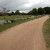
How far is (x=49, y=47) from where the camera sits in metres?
6.55

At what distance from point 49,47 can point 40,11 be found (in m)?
88.8

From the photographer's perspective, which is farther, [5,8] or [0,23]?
[5,8]

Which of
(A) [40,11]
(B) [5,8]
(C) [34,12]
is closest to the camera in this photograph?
(B) [5,8]

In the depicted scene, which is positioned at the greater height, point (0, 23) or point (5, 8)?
point (5, 8)

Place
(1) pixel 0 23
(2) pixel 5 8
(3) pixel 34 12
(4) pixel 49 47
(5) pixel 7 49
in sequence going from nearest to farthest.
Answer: (5) pixel 7 49, (4) pixel 49 47, (1) pixel 0 23, (2) pixel 5 8, (3) pixel 34 12

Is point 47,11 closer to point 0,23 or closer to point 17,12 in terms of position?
point 17,12

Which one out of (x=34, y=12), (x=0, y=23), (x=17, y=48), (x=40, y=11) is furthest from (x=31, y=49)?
(x=40, y=11)

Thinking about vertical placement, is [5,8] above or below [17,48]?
above

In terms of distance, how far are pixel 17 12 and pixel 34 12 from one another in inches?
630

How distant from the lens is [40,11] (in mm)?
94062

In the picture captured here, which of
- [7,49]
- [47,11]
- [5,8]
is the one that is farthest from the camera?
[47,11]

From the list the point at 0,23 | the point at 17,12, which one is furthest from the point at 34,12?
the point at 0,23

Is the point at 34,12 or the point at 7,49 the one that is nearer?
the point at 7,49

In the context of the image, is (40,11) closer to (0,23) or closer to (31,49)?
(0,23)
